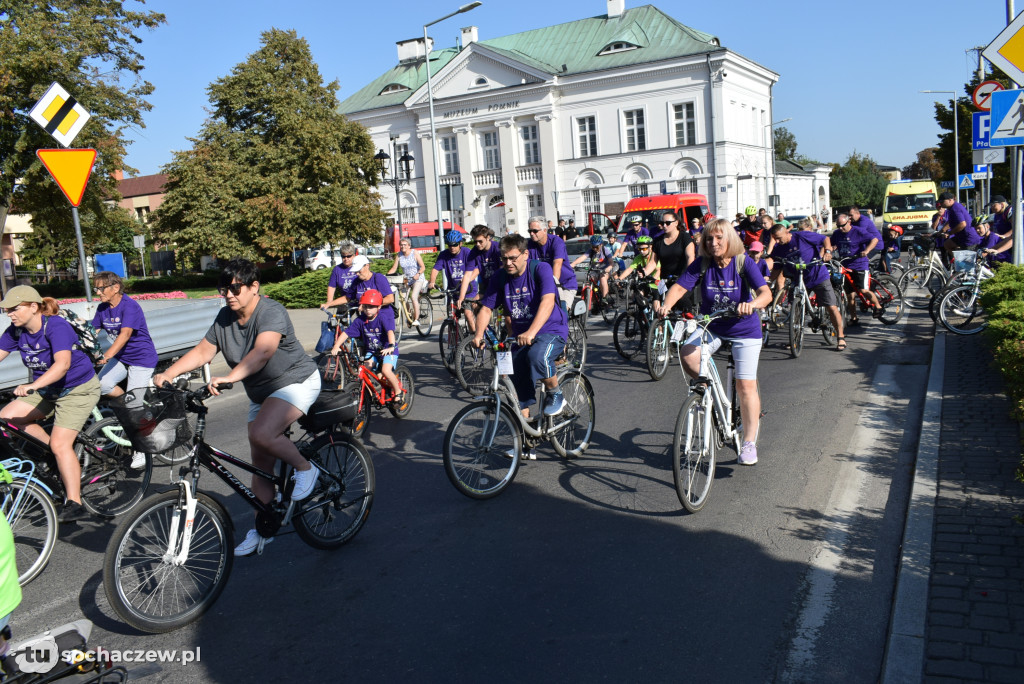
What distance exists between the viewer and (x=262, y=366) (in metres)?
4.66

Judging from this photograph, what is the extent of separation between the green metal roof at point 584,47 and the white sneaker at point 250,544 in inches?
1852

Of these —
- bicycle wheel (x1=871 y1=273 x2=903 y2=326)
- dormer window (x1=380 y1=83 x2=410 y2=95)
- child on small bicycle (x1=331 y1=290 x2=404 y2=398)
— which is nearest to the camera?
child on small bicycle (x1=331 y1=290 x2=404 y2=398)

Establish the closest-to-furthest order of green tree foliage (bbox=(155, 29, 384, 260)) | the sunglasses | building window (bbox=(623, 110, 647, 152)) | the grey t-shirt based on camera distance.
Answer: the sunglasses
the grey t-shirt
green tree foliage (bbox=(155, 29, 384, 260))
building window (bbox=(623, 110, 647, 152))

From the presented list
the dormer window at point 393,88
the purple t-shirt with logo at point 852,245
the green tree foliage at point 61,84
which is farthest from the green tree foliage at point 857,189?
the purple t-shirt with logo at point 852,245

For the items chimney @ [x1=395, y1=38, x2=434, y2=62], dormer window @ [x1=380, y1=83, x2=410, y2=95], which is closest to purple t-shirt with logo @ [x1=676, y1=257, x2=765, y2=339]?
dormer window @ [x1=380, y1=83, x2=410, y2=95]

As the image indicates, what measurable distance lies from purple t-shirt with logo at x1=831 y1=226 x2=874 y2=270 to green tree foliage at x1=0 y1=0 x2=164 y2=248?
20.8m

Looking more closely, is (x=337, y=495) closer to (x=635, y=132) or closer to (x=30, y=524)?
(x=30, y=524)

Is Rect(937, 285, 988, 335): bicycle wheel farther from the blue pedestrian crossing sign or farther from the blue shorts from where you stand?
the blue shorts

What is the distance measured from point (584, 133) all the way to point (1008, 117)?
43922 mm

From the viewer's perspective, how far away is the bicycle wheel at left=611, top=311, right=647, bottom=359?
11.4 metres

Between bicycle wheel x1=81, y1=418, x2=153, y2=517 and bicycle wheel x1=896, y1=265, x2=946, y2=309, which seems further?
bicycle wheel x1=896, y1=265, x2=946, y2=309

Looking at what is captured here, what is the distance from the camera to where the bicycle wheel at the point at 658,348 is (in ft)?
32.5

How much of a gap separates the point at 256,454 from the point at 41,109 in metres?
6.88

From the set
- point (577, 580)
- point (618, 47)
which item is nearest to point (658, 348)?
point (577, 580)
